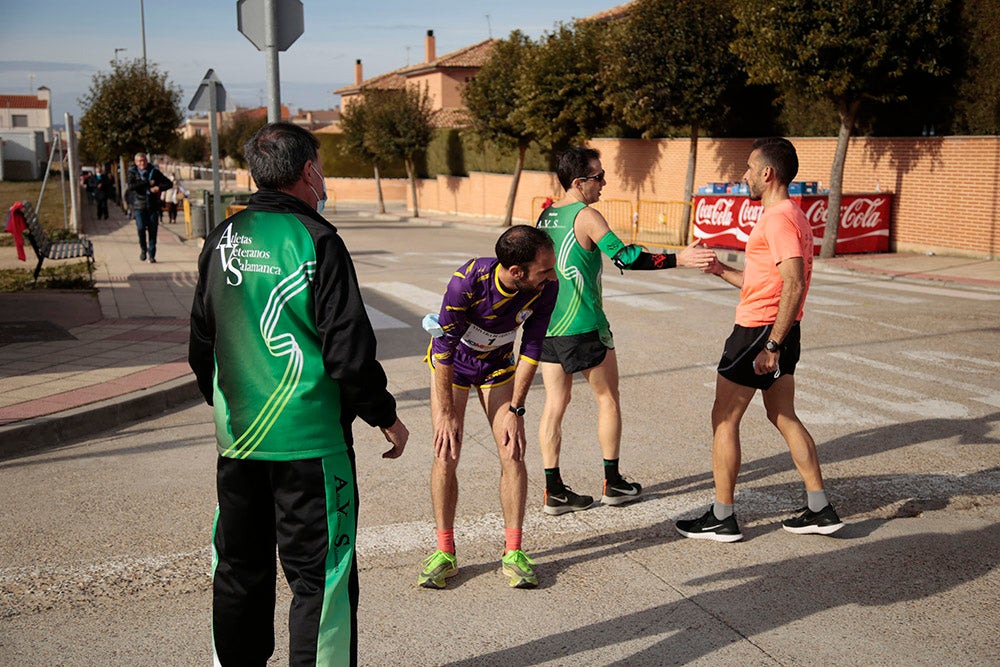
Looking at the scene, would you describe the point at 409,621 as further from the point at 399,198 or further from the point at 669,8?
the point at 399,198

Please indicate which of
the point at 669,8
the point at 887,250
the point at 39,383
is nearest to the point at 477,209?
the point at 669,8

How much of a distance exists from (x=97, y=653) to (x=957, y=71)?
19.9 meters

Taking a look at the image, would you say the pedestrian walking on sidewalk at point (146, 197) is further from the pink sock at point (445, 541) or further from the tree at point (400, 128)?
the tree at point (400, 128)

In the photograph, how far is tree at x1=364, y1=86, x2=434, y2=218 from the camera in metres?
39.8

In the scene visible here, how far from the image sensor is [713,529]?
5109 millimetres

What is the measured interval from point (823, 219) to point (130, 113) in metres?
23.7

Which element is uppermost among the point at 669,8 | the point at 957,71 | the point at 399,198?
the point at 669,8

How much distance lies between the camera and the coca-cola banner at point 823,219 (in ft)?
65.7

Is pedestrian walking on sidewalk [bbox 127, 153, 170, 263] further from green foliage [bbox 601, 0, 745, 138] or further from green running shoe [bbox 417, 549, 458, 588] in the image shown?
green running shoe [bbox 417, 549, 458, 588]

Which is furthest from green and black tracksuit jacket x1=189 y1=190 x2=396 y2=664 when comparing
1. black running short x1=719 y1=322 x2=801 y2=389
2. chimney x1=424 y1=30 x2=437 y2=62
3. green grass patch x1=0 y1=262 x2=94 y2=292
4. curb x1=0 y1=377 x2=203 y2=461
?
chimney x1=424 y1=30 x2=437 y2=62

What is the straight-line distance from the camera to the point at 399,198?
54.7 metres

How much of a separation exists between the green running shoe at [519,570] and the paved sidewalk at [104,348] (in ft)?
12.7

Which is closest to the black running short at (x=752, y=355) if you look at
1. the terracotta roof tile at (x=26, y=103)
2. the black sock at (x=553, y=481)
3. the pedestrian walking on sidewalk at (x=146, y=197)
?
the black sock at (x=553, y=481)

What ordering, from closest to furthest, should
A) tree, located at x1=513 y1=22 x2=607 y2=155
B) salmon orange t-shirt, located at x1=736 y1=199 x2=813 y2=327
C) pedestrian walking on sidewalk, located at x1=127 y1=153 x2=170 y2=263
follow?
salmon orange t-shirt, located at x1=736 y1=199 x2=813 y2=327
pedestrian walking on sidewalk, located at x1=127 y1=153 x2=170 y2=263
tree, located at x1=513 y1=22 x2=607 y2=155
